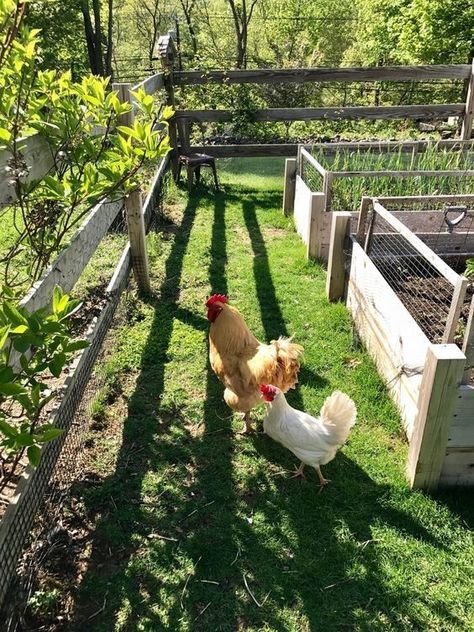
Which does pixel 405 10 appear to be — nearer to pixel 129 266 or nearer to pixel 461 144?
pixel 461 144

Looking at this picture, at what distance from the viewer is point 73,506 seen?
8.75 feet

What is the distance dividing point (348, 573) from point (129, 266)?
340 centimetres

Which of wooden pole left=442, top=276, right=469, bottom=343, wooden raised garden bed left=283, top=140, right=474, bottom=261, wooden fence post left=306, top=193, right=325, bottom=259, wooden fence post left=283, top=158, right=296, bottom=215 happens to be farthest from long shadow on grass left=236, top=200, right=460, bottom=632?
wooden fence post left=283, top=158, right=296, bottom=215

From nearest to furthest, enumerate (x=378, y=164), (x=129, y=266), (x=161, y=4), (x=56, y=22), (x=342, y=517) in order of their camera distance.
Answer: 1. (x=342, y=517)
2. (x=129, y=266)
3. (x=378, y=164)
4. (x=56, y=22)
5. (x=161, y=4)

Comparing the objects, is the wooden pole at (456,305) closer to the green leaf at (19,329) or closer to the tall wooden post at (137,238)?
the green leaf at (19,329)

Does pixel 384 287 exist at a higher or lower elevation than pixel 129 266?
higher

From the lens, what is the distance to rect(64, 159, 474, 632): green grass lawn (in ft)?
7.23

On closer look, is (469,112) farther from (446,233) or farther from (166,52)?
(166,52)

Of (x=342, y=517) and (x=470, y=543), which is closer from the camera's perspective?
(x=470, y=543)

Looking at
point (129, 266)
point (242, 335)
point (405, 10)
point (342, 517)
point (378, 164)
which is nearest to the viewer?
point (342, 517)

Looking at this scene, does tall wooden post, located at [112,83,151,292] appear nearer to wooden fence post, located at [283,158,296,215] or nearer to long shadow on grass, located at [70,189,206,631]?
long shadow on grass, located at [70,189,206,631]

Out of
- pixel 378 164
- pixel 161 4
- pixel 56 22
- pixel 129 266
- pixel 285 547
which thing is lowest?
pixel 285 547

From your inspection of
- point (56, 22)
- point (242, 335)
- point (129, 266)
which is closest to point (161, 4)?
point (56, 22)

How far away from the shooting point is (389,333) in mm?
3350
